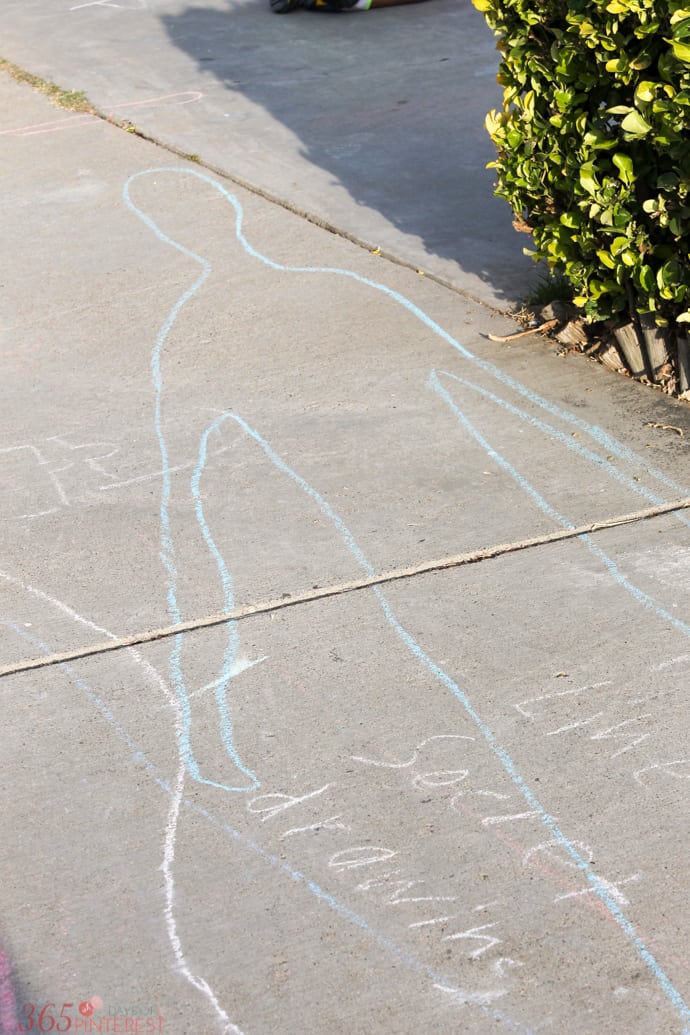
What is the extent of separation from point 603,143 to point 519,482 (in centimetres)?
129

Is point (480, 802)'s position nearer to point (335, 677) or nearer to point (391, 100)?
point (335, 677)

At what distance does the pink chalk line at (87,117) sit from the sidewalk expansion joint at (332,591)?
5234 millimetres

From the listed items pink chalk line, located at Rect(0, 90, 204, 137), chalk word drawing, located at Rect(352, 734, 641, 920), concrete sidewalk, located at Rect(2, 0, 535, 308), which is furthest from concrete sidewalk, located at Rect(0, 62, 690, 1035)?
pink chalk line, located at Rect(0, 90, 204, 137)

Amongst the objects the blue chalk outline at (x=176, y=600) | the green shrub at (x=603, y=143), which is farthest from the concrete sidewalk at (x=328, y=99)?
the blue chalk outline at (x=176, y=600)

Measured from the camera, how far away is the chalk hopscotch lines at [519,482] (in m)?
2.67

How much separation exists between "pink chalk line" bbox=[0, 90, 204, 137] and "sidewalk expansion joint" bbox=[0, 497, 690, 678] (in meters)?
5.23

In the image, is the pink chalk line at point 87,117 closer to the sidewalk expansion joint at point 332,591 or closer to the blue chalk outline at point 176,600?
the blue chalk outline at point 176,600

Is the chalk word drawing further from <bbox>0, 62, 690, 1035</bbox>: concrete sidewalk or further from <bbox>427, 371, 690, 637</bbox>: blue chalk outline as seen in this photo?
<bbox>427, 371, 690, 637</bbox>: blue chalk outline

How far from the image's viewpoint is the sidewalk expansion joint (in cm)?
355

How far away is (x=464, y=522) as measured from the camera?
409cm

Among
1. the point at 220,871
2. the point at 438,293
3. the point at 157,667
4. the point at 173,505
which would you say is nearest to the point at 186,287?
the point at 438,293

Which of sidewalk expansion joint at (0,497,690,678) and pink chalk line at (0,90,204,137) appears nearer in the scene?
sidewalk expansion joint at (0,497,690,678)

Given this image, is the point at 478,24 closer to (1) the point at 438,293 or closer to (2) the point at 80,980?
(1) the point at 438,293

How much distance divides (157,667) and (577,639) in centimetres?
117
